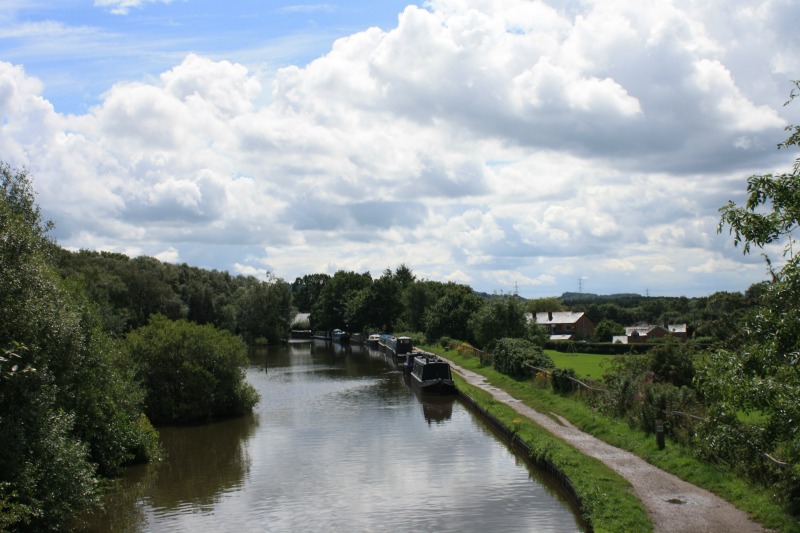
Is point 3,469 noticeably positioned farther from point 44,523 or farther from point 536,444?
point 536,444

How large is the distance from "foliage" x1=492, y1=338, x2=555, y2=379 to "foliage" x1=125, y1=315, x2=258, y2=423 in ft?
46.0

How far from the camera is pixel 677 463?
16.9 metres

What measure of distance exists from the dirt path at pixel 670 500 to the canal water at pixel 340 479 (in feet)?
5.72

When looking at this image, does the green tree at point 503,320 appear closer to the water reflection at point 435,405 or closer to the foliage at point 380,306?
the water reflection at point 435,405

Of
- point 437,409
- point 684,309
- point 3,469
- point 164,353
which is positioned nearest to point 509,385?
point 437,409

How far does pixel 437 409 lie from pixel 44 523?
21.0 meters

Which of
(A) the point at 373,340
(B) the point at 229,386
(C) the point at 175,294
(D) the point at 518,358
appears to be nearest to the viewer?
(B) the point at 229,386

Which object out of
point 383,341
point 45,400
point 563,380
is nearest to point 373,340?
point 383,341

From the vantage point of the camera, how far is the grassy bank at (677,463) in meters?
13.1

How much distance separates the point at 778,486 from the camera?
1320 cm

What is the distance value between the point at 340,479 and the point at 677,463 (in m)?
8.97

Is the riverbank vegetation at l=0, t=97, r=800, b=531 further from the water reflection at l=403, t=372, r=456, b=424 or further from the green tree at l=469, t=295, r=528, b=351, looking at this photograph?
the water reflection at l=403, t=372, r=456, b=424

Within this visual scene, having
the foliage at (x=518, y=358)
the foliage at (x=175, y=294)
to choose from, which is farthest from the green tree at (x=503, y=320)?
the foliage at (x=175, y=294)

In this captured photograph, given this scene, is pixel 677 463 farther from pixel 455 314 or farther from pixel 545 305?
pixel 545 305
